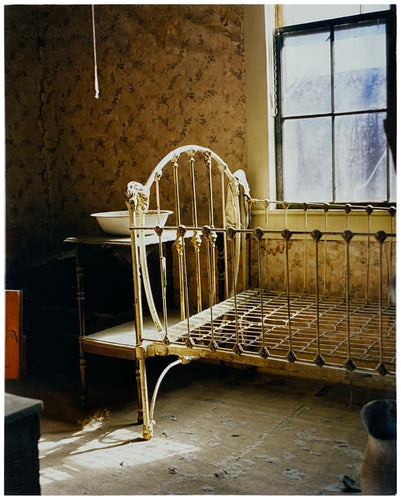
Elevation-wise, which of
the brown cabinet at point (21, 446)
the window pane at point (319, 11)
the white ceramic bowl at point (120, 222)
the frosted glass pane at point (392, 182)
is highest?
the window pane at point (319, 11)

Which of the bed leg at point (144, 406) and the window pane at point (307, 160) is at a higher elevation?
the window pane at point (307, 160)

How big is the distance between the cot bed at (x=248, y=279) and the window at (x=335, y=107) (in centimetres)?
17

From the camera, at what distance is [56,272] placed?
11.6ft

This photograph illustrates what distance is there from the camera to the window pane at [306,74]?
10.4 ft

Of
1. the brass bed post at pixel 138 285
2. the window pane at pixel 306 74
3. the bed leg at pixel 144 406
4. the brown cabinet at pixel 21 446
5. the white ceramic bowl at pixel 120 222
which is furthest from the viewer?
the window pane at pixel 306 74

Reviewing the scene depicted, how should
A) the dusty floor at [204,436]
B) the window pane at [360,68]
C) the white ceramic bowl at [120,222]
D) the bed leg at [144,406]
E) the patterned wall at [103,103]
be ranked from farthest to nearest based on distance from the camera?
the patterned wall at [103,103] → the window pane at [360,68] → the white ceramic bowl at [120,222] → the bed leg at [144,406] → the dusty floor at [204,436]

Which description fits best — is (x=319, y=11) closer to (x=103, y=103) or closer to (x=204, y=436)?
(x=103, y=103)

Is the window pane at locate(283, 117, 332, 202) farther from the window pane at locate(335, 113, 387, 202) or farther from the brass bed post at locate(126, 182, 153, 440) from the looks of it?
the brass bed post at locate(126, 182, 153, 440)

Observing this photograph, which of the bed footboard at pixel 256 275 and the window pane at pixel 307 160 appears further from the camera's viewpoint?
the window pane at pixel 307 160

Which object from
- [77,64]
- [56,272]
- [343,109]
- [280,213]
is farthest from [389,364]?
[77,64]

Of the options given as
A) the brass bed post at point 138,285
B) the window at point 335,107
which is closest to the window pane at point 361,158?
the window at point 335,107

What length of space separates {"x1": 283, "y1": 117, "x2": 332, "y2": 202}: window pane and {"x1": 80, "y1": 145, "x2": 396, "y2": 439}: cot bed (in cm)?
10

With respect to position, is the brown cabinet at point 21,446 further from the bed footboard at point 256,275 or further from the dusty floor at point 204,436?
the bed footboard at point 256,275

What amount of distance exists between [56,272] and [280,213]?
4.68 feet
